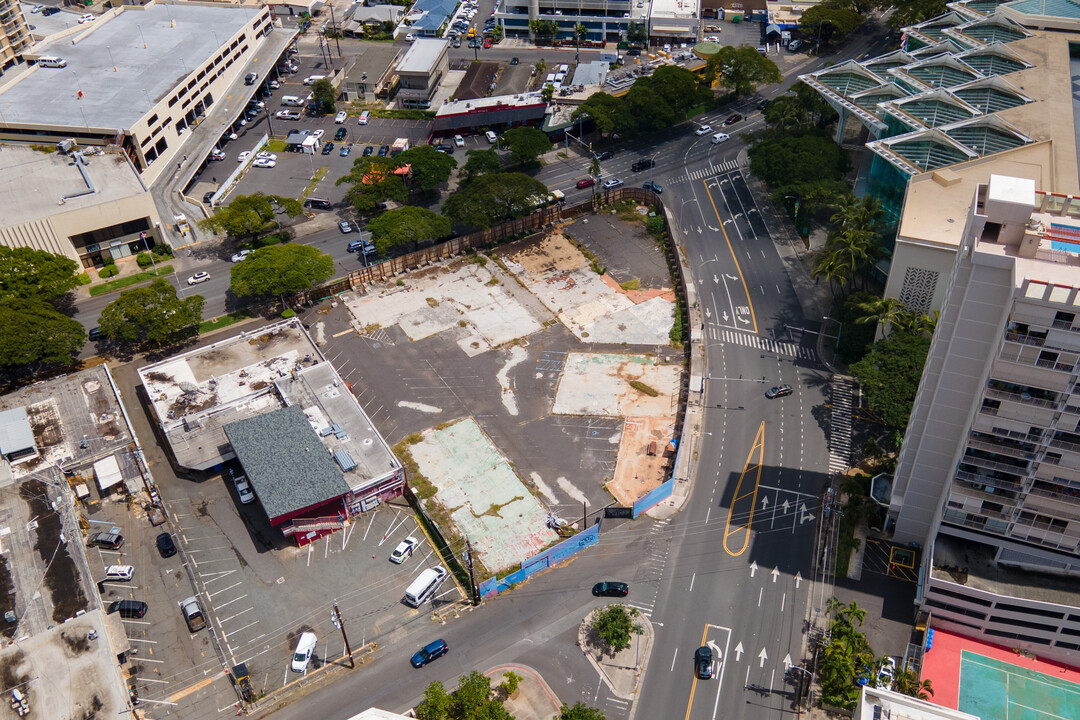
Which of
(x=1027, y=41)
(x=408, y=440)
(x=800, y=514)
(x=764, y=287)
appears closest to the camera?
(x=800, y=514)

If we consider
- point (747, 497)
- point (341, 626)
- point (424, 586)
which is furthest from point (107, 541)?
point (747, 497)

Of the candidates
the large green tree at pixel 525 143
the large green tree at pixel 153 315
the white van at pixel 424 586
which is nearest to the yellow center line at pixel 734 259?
the large green tree at pixel 525 143

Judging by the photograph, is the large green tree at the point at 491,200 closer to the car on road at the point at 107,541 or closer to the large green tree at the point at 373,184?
the large green tree at the point at 373,184

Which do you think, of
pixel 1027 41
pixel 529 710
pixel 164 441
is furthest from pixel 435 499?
pixel 1027 41

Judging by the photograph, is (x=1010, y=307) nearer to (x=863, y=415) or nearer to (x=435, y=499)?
(x=863, y=415)

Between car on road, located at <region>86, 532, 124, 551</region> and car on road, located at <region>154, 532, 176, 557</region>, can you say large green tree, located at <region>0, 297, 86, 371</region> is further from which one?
car on road, located at <region>154, 532, 176, 557</region>

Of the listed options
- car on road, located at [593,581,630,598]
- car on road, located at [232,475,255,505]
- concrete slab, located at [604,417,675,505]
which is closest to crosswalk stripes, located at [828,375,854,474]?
concrete slab, located at [604,417,675,505]
